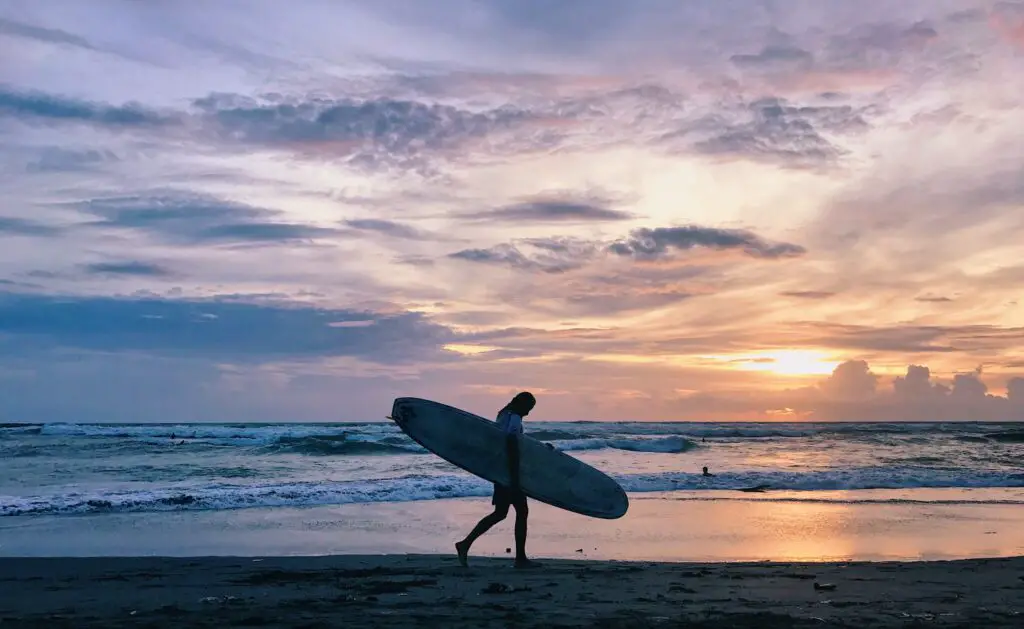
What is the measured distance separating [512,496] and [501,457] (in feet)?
4.18

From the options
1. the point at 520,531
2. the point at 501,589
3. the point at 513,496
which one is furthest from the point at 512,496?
the point at 501,589

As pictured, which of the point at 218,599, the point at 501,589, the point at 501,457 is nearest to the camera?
the point at 218,599

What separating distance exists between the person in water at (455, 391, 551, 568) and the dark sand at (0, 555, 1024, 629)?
0.81 ft

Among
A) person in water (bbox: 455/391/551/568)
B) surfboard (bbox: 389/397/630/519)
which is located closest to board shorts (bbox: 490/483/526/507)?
person in water (bbox: 455/391/551/568)

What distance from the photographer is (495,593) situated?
7.35m

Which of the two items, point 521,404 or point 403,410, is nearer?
point 521,404

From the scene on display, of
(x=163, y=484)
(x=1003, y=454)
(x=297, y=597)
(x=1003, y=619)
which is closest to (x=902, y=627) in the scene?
(x=1003, y=619)

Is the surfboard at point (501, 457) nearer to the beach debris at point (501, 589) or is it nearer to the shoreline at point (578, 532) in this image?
the shoreline at point (578, 532)

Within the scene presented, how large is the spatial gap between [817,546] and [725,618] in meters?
6.18

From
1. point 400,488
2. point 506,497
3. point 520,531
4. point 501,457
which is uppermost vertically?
point 501,457

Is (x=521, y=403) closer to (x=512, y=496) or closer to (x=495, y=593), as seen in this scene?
(x=512, y=496)

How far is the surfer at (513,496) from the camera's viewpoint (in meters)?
9.17

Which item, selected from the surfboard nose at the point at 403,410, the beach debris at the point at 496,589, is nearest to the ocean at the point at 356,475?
the surfboard nose at the point at 403,410

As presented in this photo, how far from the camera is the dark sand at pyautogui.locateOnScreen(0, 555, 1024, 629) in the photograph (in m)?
6.20
